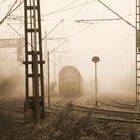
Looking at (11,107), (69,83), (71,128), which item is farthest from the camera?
(69,83)

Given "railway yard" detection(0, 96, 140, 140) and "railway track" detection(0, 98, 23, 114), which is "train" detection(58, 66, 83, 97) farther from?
"railway yard" detection(0, 96, 140, 140)

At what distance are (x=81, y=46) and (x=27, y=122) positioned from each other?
83.1 meters

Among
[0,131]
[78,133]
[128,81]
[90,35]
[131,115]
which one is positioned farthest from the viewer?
[90,35]

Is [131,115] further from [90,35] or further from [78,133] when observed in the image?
[90,35]

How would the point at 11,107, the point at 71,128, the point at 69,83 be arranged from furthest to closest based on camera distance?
the point at 69,83, the point at 11,107, the point at 71,128

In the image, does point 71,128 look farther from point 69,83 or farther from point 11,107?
point 69,83

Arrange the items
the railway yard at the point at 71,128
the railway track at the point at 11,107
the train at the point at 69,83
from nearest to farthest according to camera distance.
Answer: the railway yard at the point at 71,128
the railway track at the point at 11,107
the train at the point at 69,83

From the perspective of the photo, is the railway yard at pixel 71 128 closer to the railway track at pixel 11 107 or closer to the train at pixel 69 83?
the railway track at pixel 11 107

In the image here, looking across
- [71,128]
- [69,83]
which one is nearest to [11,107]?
[69,83]

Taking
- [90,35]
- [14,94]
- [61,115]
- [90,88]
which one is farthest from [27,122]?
[90,35]

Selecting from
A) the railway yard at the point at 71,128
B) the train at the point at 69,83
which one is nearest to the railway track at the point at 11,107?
the railway yard at the point at 71,128

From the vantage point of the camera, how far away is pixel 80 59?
104 m

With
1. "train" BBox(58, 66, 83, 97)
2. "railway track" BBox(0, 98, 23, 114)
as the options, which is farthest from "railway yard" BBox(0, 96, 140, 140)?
"train" BBox(58, 66, 83, 97)

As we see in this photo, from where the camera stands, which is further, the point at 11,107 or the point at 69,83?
the point at 69,83
